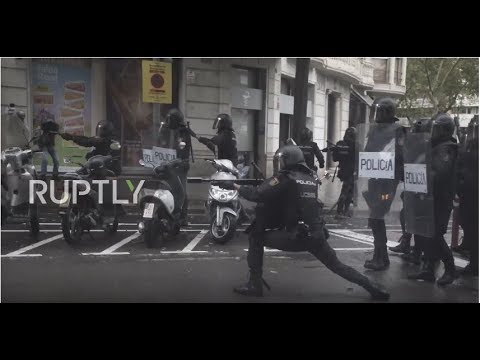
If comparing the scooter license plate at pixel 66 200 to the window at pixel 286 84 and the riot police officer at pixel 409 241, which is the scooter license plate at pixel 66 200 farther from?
the riot police officer at pixel 409 241

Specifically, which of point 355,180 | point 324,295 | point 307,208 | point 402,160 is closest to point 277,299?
point 324,295

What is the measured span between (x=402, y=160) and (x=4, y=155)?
297 cm

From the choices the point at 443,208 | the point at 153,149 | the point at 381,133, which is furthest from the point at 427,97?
the point at 153,149

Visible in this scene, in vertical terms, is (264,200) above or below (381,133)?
below

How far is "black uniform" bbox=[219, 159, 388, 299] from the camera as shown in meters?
4.46

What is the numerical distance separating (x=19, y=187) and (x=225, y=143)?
1.61 meters

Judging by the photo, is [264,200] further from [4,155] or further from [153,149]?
[4,155]

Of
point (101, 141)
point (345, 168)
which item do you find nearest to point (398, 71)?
point (345, 168)

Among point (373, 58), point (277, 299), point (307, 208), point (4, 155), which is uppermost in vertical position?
point (373, 58)

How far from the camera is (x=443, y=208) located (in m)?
4.59

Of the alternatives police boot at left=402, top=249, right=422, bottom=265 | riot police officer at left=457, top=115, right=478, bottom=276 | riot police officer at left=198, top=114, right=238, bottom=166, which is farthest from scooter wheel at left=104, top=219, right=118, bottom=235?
riot police officer at left=457, top=115, right=478, bottom=276

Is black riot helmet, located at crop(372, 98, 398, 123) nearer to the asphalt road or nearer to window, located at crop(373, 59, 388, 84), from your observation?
window, located at crop(373, 59, 388, 84)

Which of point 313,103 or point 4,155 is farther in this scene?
point 313,103

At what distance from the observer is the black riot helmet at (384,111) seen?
14.8 ft
